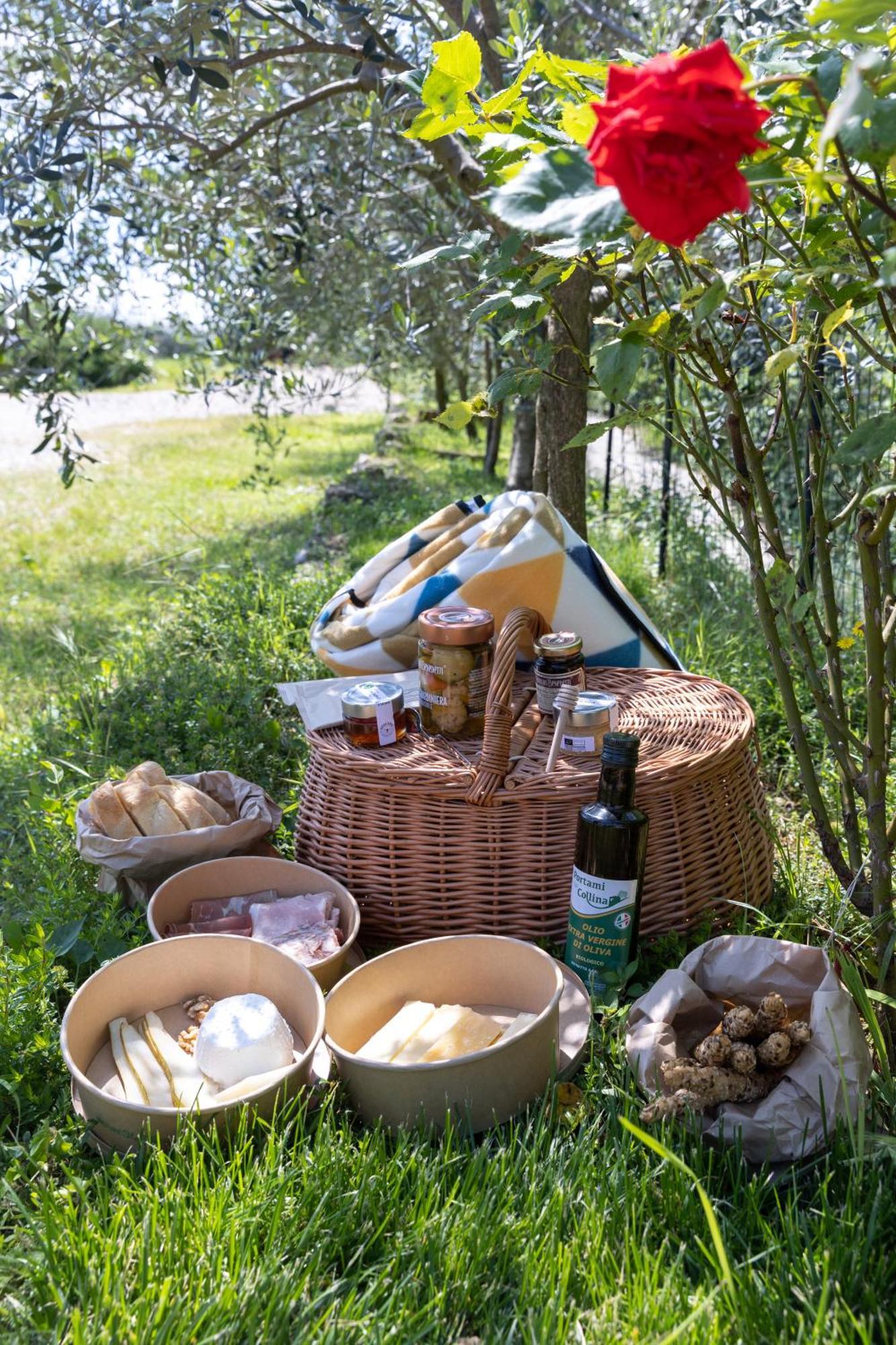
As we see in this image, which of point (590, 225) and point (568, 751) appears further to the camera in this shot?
point (568, 751)

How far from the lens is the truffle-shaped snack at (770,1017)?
5.45 feet

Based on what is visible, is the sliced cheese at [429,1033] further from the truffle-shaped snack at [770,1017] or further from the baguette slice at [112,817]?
the baguette slice at [112,817]

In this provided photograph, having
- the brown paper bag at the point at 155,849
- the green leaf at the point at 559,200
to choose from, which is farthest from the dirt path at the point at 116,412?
the green leaf at the point at 559,200

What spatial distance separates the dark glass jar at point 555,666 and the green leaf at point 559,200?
4.29ft

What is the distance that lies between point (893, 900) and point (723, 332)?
262 centimetres

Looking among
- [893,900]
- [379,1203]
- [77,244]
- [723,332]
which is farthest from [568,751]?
[77,244]

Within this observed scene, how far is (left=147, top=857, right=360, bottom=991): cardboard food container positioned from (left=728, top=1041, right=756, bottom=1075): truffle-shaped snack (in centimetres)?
78

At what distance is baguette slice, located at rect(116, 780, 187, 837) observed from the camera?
2.32 m

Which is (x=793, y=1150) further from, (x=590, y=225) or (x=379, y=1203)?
(x=590, y=225)

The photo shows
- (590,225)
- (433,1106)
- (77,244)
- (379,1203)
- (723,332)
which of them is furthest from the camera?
(77,244)

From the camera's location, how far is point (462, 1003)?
1943 mm

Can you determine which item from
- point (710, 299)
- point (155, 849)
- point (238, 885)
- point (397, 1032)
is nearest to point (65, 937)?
point (155, 849)

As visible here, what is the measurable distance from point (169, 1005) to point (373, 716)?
2.26ft

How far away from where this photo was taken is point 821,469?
1709 millimetres
